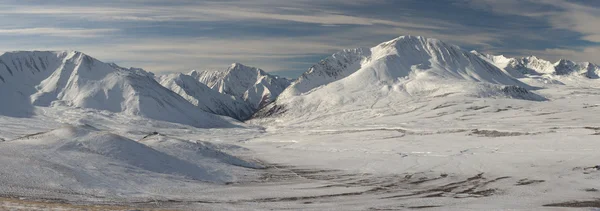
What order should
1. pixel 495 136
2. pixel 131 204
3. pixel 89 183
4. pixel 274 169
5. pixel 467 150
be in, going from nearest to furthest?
pixel 131 204 → pixel 89 183 → pixel 274 169 → pixel 467 150 → pixel 495 136

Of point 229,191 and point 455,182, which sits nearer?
point 229,191

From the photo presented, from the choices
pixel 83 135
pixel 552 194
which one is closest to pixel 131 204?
pixel 83 135

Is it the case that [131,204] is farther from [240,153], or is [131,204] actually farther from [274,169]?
[240,153]

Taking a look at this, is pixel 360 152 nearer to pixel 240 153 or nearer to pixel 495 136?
pixel 240 153

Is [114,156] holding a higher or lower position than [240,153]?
higher

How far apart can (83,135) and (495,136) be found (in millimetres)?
119585

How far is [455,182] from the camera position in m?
74.8

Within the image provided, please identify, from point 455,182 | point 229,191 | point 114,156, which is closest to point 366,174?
point 455,182

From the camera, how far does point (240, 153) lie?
141 meters

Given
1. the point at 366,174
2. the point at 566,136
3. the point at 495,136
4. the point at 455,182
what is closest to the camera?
the point at 455,182

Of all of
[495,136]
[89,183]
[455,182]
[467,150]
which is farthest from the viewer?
[495,136]

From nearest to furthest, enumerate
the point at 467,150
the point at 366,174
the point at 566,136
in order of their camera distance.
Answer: the point at 366,174
the point at 467,150
the point at 566,136

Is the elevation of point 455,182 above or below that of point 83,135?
below

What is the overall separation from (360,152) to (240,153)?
1326 inches
